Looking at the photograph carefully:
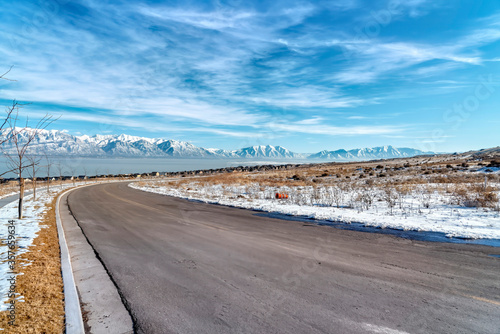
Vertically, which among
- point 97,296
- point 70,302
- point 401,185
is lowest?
point 97,296

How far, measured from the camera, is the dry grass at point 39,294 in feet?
11.6

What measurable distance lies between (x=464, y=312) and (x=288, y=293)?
2569mm

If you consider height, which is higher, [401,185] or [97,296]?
[401,185]

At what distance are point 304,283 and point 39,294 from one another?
469cm

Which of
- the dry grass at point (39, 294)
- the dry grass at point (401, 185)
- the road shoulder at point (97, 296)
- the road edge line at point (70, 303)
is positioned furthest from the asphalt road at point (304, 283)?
the dry grass at point (401, 185)

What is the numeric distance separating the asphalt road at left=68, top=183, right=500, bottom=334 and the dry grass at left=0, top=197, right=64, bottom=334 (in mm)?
1027

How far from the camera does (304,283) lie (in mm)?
4938

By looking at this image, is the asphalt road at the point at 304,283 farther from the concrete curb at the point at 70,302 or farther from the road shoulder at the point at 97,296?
the concrete curb at the point at 70,302

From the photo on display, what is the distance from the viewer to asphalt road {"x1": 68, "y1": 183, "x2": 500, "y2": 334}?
3.65 m

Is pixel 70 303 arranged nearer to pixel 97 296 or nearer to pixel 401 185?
pixel 97 296

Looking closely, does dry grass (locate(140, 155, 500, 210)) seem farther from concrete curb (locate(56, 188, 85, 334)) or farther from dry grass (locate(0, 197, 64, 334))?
dry grass (locate(0, 197, 64, 334))

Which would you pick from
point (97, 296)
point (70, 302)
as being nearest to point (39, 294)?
point (70, 302)

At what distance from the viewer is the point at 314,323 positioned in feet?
11.8

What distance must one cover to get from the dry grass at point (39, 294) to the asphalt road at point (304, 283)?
1.03 m
